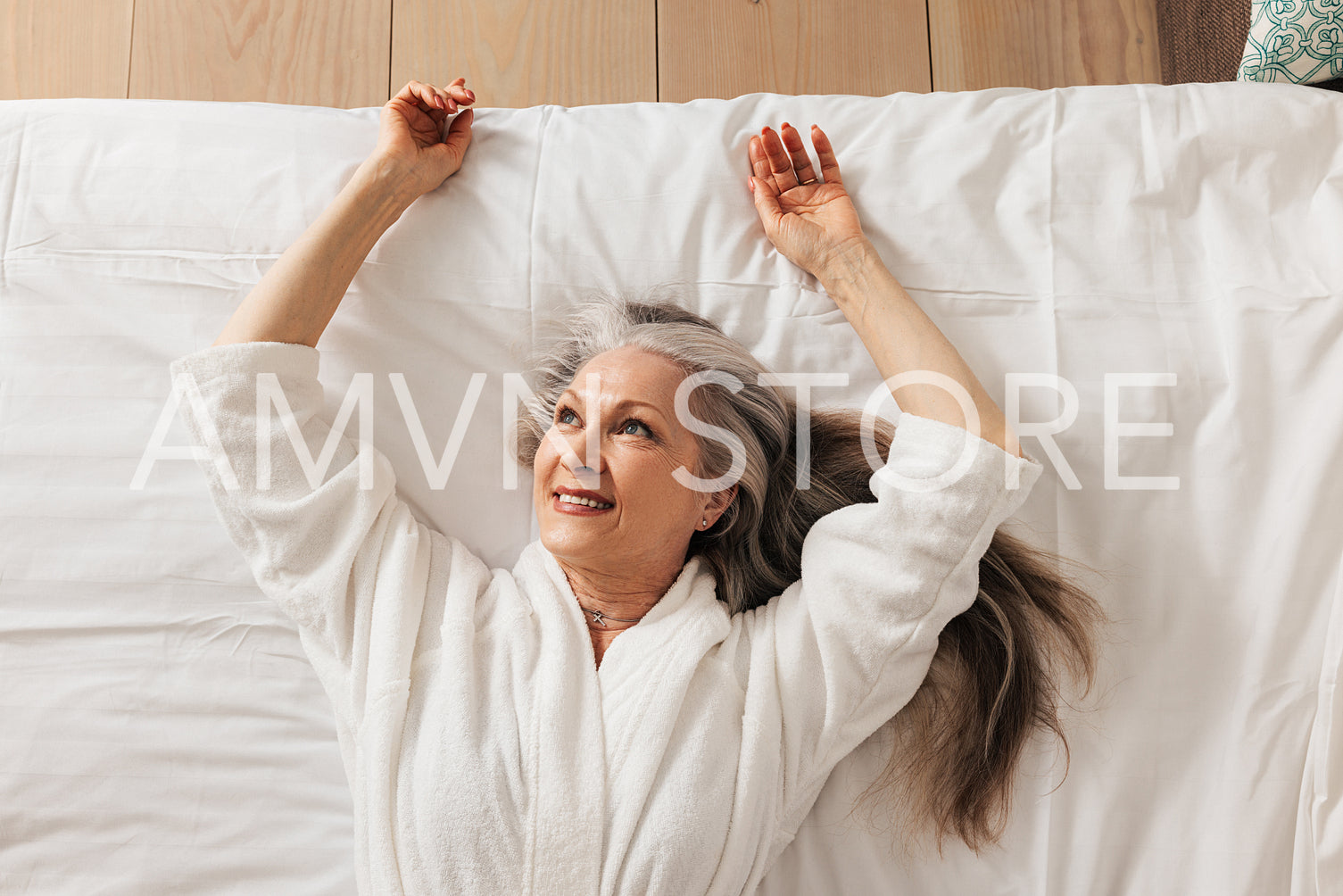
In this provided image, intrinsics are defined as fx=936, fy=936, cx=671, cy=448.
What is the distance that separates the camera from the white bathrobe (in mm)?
1036

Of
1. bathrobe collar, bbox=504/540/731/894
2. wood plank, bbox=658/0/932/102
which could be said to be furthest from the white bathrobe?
wood plank, bbox=658/0/932/102

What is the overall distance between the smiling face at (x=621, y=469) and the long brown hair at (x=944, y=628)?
5 cm

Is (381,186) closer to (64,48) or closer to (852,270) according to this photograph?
(852,270)

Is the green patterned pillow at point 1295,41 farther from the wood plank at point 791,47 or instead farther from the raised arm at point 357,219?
the raised arm at point 357,219

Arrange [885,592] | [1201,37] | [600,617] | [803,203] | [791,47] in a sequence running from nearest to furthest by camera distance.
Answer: [885,592] → [600,617] → [803,203] → [1201,37] → [791,47]

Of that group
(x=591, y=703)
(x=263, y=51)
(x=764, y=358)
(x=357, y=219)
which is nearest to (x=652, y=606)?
(x=591, y=703)

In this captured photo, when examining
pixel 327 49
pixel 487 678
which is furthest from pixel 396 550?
pixel 327 49

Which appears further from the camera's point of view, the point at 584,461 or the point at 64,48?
the point at 64,48

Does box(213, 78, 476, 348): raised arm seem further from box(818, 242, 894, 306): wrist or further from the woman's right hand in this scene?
box(818, 242, 894, 306): wrist

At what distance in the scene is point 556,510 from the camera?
113 cm

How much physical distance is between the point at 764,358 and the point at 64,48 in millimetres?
1534

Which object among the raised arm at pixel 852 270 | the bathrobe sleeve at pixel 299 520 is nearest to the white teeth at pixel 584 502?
the bathrobe sleeve at pixel 299 520

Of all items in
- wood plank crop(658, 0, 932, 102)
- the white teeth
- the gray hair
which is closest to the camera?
the white teeth

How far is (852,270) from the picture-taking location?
4.13 feet
